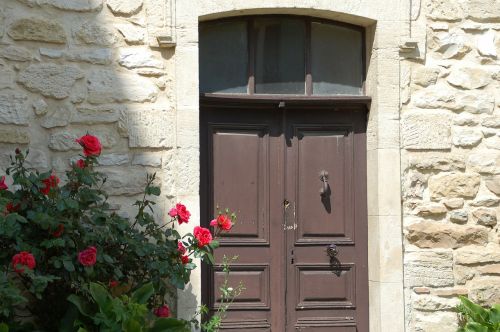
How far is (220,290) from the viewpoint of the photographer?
240 inches

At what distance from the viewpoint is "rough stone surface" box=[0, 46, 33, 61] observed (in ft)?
18.5

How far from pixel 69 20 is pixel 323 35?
179 centimetres

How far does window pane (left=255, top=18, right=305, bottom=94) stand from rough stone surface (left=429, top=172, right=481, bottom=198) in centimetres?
113

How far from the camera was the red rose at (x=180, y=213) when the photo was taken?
5430mm

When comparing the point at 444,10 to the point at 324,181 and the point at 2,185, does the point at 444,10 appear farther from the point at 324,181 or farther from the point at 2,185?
the point at 2,185

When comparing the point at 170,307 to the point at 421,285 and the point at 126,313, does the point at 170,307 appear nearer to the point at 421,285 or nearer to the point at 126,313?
the point at 126,313

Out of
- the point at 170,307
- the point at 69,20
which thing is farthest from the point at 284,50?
the point at 170,307

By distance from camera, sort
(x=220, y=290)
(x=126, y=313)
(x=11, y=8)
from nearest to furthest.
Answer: (x=126, y=313), (x=11, y=8), (x=220, y=290)

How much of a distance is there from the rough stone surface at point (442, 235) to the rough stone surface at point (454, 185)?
22 cm

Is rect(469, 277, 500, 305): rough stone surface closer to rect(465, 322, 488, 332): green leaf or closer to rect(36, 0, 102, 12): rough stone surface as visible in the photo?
rect(465, 322, 488, 332): green leaf

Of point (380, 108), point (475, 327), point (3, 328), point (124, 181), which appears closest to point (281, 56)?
point (380, 108)

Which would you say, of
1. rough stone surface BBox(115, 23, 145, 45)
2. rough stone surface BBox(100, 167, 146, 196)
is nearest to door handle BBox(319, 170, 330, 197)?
rough stone surface BBox(100, 167, 146, 196)

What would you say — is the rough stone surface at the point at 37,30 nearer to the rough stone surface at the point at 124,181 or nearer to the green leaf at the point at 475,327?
the rough stone surface at the point at 124,181

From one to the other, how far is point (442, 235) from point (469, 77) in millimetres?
1120
